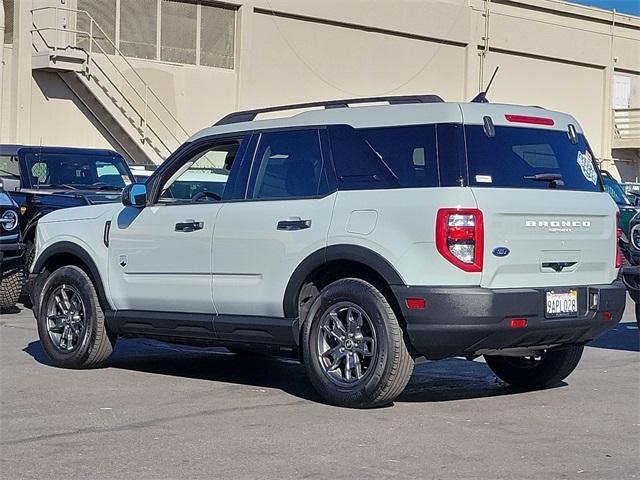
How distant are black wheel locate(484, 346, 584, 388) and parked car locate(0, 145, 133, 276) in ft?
20.0

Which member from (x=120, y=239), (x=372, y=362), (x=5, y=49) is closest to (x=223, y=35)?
(x=5, y=49)

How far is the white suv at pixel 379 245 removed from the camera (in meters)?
7.55

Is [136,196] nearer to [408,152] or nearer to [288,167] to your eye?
[288,167]

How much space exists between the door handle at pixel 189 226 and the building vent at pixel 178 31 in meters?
19.7

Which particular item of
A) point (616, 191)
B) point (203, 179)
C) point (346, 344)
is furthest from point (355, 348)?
point (616, 191)

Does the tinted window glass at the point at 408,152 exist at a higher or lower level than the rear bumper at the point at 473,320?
higher

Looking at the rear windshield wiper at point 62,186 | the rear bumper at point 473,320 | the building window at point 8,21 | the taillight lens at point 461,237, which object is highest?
the building window at point 8,21

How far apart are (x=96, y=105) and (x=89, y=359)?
18.4 metres

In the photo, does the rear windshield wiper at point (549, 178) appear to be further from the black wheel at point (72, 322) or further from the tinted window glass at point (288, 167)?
the black wheel at point (72, 322)

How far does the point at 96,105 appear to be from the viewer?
2711 centimetres

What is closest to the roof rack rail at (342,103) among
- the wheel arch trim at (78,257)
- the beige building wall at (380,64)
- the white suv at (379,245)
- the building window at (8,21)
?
the white suv at (379,245)

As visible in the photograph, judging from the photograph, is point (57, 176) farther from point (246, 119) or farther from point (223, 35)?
point (223, 35)

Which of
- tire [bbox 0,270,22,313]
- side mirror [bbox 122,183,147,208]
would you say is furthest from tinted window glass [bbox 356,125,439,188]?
tire [bbox 0,270,22,313]

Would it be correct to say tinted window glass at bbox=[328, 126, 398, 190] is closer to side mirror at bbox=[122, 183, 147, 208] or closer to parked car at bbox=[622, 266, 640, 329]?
side mirror at bbox=[122, 183, 147, 208]
